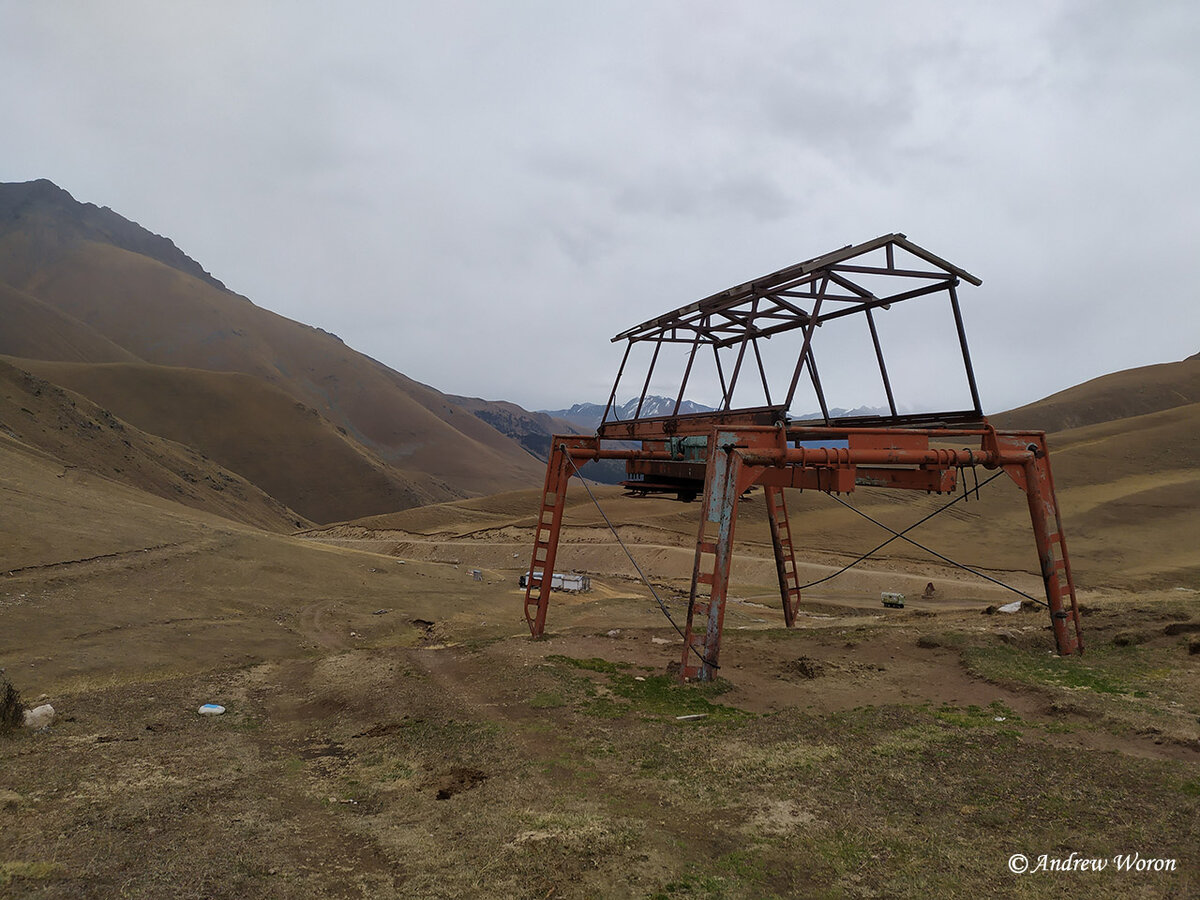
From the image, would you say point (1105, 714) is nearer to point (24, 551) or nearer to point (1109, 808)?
point (1109, 808)

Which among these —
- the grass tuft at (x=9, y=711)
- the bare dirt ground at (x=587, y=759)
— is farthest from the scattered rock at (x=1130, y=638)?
the grass tuft at (x=9, y=711)

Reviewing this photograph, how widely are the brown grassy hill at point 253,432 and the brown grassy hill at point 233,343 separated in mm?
17859

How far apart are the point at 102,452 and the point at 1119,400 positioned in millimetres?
119074

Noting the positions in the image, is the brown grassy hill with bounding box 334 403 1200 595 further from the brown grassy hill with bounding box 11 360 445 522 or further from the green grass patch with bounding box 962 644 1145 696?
the brown grassy hill with bounding box 11 360 445 522

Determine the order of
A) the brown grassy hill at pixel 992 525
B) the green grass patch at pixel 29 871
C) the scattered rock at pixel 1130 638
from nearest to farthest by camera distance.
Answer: the green grass patch at pixel 29 871 → the scattered rock at pixel 1130 638 → the brown grassy hill at pixel 992 525

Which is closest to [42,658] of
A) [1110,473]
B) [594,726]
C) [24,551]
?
A: [24,551]

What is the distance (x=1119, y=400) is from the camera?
292 feet

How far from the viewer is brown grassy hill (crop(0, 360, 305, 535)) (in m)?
39.4

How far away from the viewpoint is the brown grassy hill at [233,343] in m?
128

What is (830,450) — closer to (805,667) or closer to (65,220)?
(805,667)

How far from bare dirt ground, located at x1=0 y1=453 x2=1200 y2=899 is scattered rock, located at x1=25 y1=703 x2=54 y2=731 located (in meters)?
0.15

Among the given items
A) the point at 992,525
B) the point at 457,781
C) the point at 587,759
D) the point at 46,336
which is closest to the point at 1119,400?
the point at 992,525

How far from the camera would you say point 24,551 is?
17.2 meters

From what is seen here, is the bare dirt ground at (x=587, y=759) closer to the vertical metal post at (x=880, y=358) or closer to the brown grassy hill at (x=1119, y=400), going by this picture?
the vertical metal post at (x=880, y=358)
